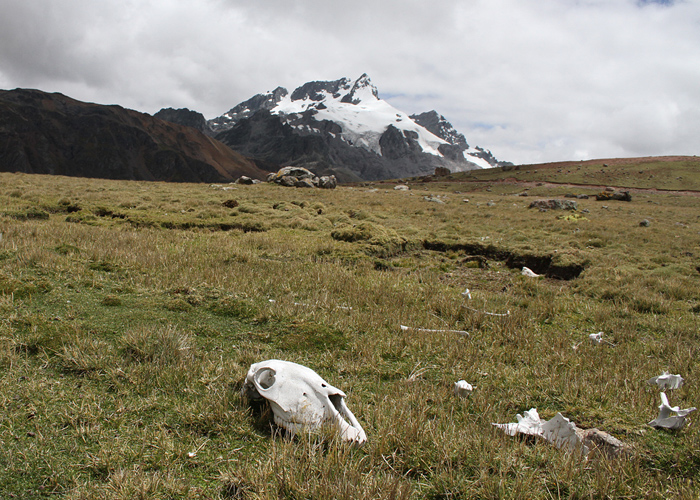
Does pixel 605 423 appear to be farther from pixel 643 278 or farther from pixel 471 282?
pixel 643 278

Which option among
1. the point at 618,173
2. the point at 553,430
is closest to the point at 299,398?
the point at 553,430

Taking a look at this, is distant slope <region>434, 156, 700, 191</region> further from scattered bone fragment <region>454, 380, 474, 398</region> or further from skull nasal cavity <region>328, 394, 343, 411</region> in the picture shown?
skull nasal cavity <region>328, 394, 343, 411</region>

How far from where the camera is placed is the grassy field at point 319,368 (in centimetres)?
291

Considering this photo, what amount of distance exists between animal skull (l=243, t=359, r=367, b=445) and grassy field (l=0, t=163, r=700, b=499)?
170mm

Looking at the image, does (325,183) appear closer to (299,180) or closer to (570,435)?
(299,180)

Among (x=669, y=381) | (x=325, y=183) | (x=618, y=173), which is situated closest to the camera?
(x=669, y=381)

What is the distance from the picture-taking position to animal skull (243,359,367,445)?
3.40 metres

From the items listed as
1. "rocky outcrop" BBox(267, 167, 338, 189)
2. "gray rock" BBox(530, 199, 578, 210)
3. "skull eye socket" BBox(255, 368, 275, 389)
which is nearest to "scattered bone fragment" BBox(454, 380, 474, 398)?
"skull eye socket" BBox(255, 368, 275, 389)

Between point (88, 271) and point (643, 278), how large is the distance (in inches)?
561

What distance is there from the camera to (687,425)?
147 inches

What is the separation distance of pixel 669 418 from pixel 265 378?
4.20m

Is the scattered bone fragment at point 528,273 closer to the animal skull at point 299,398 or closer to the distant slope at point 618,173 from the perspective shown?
the animal skull at point 299,398

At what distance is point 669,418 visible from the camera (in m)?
3.81

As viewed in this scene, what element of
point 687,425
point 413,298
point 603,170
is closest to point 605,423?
point 687,425
